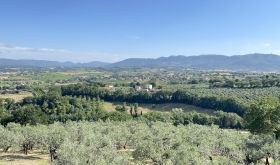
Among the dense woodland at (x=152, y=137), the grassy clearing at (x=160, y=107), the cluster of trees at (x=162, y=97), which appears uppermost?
the dense woodland at (x=152, y=137)

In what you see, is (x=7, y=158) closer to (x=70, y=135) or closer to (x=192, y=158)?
(x=70, y=135)

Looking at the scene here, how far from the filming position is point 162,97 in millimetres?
164875

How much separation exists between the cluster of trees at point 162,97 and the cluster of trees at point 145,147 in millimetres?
69743

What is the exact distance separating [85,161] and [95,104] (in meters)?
111

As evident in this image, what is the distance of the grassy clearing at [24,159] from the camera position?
54531 millimetres

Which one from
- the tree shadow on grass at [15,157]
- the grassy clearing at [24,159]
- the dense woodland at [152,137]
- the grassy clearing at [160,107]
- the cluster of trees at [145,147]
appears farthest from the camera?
the grassy clearing at [160,107]

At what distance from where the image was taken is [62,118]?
115 meters

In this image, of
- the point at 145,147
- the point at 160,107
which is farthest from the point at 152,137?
the point at 160,107

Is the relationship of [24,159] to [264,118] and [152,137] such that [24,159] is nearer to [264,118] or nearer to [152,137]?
[152,137]

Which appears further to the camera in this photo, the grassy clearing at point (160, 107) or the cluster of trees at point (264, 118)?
the grassy clearing at point (160, 107)

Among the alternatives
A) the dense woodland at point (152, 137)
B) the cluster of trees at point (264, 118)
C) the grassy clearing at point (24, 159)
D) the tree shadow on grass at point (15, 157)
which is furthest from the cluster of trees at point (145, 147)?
the cluster of trees at point (264, 118)

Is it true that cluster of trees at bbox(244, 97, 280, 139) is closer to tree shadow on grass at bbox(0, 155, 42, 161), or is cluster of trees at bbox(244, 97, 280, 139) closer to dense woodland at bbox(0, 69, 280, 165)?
dense woodland at bbox(0, 69, 280, 165)

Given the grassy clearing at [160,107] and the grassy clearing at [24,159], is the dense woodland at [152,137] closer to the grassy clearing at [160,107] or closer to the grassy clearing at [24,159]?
the grassy clearing at [24,159]

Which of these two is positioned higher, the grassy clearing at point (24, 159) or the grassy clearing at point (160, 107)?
the grassy clearing at point (24, 159)
